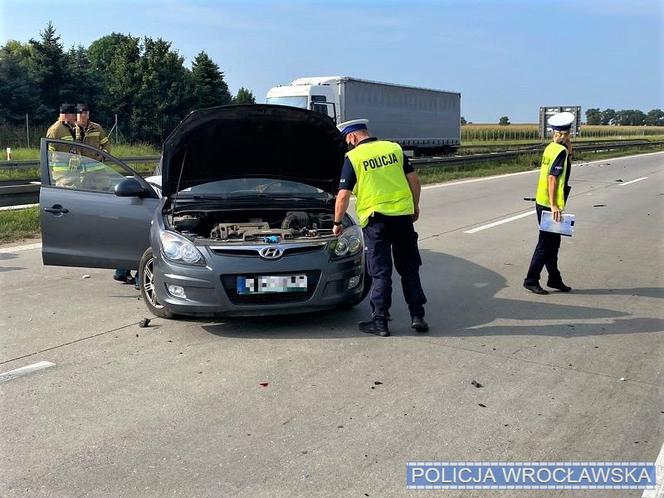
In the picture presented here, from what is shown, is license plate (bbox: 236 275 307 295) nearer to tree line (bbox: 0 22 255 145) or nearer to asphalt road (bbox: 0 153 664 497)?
asphalt road (bbox: 0 153 664 497)

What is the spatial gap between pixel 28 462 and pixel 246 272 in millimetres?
2125

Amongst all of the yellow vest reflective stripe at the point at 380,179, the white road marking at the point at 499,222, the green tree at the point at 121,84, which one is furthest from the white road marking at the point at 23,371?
the green tree at the point at 121,84

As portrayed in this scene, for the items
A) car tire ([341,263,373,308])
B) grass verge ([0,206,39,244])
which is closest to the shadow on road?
car tire ([341,263,373,308])

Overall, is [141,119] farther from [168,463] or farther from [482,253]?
[168,463]

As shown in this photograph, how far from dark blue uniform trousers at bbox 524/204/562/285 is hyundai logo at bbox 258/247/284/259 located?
9.95 feet

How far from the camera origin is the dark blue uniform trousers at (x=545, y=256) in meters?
6.72

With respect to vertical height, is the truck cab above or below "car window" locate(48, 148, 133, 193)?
above

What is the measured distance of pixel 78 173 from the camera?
636 centimetres

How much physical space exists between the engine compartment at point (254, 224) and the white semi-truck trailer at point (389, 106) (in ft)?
66.7

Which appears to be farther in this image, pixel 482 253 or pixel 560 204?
pixel 482 253

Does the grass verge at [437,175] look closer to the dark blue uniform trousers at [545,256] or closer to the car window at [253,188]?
the car window at [253,188]

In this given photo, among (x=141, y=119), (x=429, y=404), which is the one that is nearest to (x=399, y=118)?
(x=141, y=119)

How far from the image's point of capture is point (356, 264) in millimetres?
5359

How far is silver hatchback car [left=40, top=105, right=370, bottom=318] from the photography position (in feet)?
16.4
